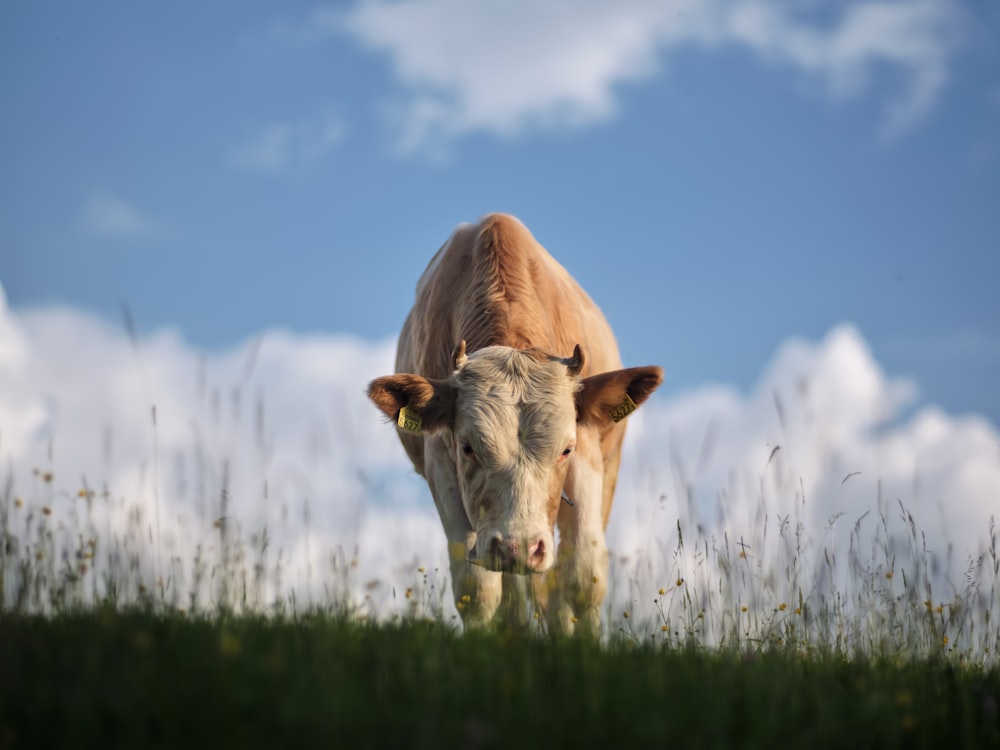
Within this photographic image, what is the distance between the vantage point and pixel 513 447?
22.9 ft

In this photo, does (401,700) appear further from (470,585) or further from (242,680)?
(470,585)

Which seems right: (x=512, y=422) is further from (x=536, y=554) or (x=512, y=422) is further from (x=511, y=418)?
(x=536, y=554)

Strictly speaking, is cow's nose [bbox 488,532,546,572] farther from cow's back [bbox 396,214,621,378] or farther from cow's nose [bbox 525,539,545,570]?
cow's back [bbox 396,214,621,378]

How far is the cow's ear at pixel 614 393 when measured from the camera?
25.4 feet

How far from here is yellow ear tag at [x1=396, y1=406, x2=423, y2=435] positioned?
297 inches

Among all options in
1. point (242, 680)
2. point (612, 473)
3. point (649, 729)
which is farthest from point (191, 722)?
point (612, 473)

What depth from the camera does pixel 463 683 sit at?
3.72 meters

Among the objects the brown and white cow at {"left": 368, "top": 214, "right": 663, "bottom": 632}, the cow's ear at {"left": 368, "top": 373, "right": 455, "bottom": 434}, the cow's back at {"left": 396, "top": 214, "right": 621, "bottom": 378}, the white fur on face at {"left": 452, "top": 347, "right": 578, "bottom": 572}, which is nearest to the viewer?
the white fur on face at {"left": 452, "top": 347, "right": 578, "bottom": 572}

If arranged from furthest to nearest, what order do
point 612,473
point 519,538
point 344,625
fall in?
1. point 612,473
2. point 519,538
3. point 344,625

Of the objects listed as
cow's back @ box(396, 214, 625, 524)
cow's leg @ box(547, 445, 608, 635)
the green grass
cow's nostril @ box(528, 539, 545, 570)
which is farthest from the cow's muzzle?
cow's back @ box(396, 214, 625, 524)

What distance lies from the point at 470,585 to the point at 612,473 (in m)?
2.62

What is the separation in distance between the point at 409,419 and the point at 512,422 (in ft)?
2.85

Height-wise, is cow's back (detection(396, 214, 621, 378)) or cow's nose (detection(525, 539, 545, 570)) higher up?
cow's back (detection(396, 214, 621, 378))

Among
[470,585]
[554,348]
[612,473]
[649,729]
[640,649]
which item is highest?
[554,348]
